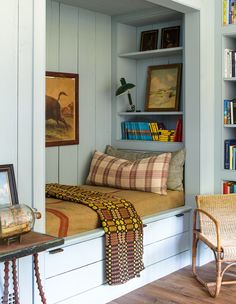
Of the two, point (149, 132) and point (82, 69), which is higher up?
point (82, 69)

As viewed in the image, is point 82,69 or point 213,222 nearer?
point 213,222

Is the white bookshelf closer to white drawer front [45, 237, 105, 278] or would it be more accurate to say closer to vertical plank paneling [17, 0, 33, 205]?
white drawer front [45, 237, 105, 278]

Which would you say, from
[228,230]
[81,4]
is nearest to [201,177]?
[228,230]

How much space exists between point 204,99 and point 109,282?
71.9 inches

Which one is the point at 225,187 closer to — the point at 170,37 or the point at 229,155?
the point at 229,155

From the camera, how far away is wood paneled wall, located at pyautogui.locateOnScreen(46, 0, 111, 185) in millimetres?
4285

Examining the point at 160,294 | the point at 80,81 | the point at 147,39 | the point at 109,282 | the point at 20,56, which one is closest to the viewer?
the point at 20,56

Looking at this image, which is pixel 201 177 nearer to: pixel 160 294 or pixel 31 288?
pixel 160 294

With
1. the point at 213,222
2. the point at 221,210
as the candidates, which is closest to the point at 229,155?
the point at 221,210

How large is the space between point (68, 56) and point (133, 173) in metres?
1.24

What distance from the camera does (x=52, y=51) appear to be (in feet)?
14.0

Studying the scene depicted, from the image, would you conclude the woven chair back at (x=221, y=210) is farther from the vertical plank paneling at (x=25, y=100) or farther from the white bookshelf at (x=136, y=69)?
the vertical plank paneling at (x=25, y=100)

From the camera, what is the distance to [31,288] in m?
2.84

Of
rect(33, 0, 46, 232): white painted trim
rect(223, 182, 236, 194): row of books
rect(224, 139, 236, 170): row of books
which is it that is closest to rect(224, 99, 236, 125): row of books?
rect(224, 139, 236, 170): row of books
